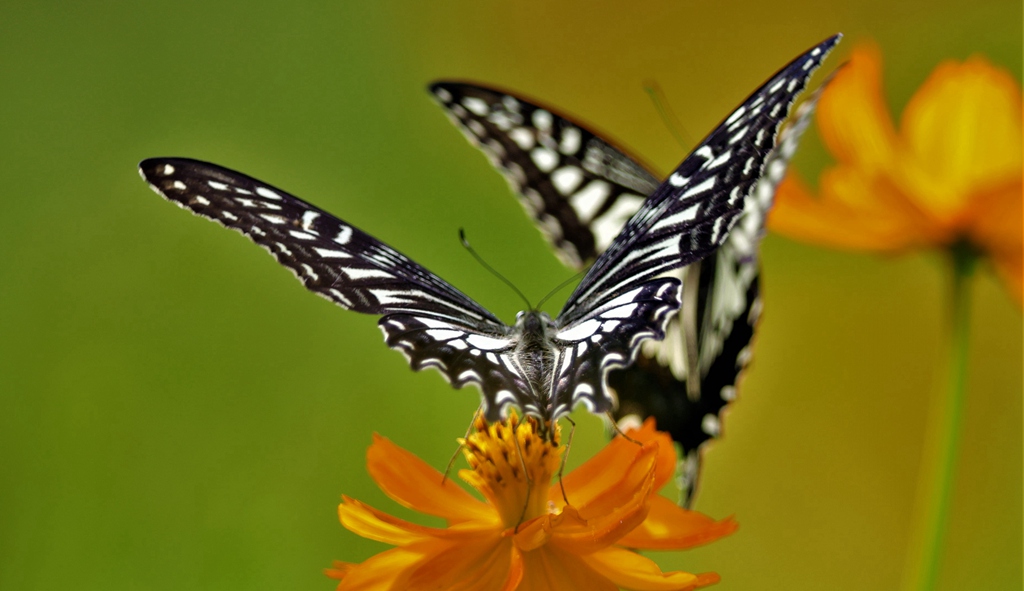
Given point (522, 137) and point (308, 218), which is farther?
point (522, 137)

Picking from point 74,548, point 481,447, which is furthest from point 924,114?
point 74,548

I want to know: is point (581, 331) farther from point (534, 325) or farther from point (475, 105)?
point (475, 105)

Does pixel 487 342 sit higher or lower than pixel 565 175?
lower

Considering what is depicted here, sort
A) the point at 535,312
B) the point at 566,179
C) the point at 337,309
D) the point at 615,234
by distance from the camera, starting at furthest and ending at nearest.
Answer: the point at 337,309 → the point at 566,179 → the point at 615,234 → the point at 535,312

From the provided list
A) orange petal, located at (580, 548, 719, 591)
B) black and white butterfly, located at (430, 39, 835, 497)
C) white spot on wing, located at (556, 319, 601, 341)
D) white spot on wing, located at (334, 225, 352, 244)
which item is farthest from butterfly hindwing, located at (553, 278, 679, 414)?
black and white butterfly, located at (430, 39, 835, 497)

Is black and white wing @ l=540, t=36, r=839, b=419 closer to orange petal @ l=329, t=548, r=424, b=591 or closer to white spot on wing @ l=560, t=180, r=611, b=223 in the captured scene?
orange petal @ l=329, t=548, r=424, b=591

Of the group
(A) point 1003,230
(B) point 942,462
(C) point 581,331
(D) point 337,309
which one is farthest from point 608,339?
(D) point 337,309

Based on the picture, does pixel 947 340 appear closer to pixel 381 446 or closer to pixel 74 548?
pixel 381 446

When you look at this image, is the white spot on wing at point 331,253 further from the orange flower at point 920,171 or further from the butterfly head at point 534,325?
the orange flower at point 920,171
